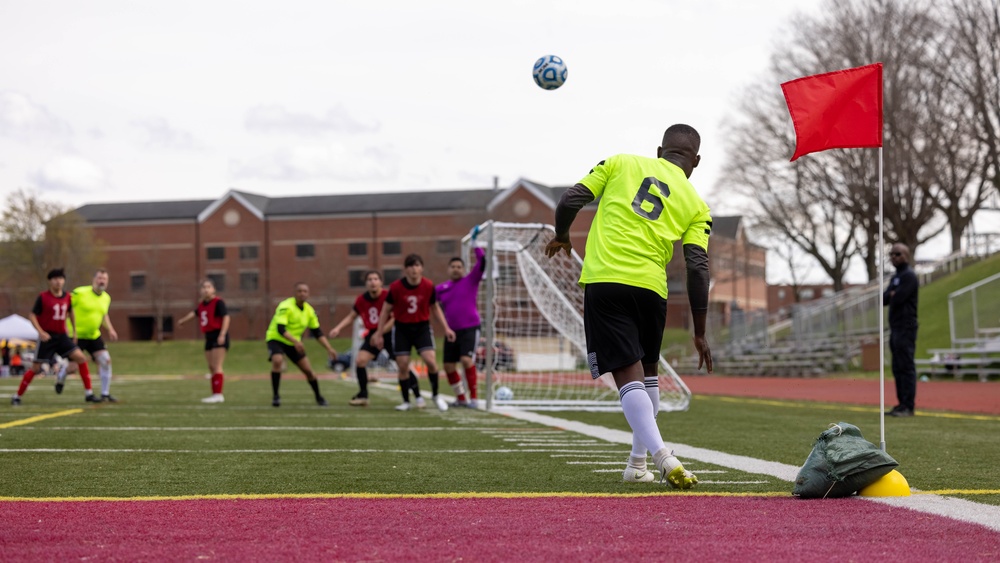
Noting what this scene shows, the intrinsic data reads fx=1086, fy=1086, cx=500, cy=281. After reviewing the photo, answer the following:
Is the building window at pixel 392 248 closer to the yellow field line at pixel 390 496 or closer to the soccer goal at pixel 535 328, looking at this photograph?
the soccer goal at pixel 535 328

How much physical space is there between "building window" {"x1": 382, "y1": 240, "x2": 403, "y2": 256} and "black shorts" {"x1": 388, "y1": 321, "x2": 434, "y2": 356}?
196 feet

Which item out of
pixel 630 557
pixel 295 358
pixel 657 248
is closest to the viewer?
pixel 630 557

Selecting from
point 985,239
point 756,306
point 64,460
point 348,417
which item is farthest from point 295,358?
point 756,306

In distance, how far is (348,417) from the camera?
13023mm

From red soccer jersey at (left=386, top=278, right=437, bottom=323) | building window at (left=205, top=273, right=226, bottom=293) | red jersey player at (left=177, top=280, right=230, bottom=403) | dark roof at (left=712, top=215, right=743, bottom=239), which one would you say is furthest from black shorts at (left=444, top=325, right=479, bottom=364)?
building window at (left=205, top=273, right=226, bottom=293)

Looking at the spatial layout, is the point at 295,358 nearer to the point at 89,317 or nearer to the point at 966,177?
the point at 89,317

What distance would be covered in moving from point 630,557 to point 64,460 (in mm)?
5028

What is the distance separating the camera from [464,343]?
1510cm

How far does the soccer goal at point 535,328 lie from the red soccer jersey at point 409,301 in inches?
34.1

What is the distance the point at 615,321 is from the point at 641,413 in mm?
509

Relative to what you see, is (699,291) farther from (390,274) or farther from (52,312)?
(390,274)

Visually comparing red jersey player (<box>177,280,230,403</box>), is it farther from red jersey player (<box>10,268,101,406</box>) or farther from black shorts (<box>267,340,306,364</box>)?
red jersey player (<box>10,268,101,406</box>)

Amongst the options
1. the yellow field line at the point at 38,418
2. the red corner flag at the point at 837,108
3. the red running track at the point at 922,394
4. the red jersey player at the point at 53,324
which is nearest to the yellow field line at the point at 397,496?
the red corner flag at the point at 837,108

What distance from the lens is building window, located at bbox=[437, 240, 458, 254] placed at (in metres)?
71.1
